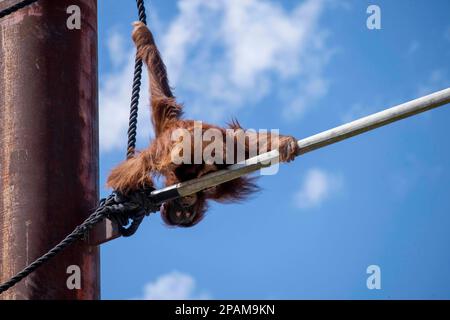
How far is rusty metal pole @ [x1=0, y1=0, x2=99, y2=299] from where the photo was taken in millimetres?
5320

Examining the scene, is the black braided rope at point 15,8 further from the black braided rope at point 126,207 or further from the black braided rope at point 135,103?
the black braided rope at point 135,103

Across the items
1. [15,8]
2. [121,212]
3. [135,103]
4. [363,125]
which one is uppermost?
[15,8]

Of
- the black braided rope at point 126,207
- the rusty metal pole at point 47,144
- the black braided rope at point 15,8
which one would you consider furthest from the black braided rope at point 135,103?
the black braided rope at point 15,8

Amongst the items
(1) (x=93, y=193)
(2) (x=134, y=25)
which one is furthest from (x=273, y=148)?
(2) (x=134, y=25)

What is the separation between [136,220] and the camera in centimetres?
548

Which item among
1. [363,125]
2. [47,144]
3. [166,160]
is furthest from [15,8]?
[363,125]

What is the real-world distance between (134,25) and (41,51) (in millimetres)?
1043

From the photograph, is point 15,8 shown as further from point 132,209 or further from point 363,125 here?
point 363,125

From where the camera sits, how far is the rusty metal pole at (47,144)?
17.5 ft

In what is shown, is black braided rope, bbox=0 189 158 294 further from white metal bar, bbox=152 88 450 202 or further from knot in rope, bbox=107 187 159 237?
white metal bar, bbox=152 88 450 202

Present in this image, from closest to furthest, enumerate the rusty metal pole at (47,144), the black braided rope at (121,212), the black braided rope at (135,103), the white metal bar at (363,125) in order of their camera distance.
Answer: the white metal bar at (363,125) → the black braided rope at (121,212) → the rusty metal pole at (47,144) → the black braided rope at (135,103)

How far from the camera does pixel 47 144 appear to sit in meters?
5.41
